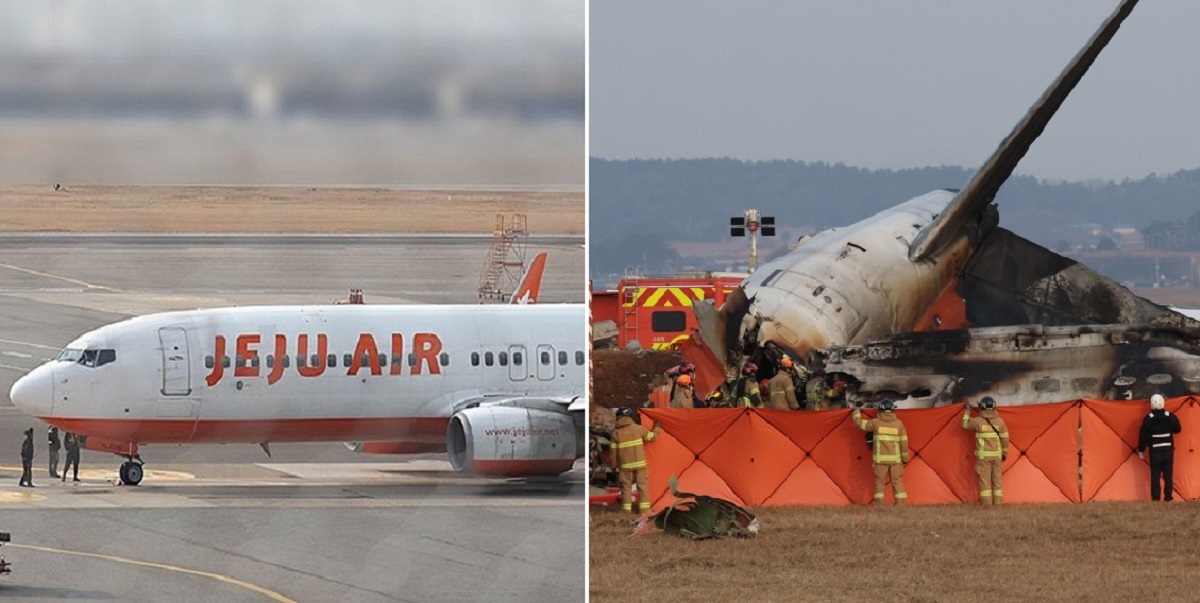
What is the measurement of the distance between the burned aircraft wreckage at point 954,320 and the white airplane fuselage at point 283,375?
2.09m

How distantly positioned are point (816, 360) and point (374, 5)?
604cm

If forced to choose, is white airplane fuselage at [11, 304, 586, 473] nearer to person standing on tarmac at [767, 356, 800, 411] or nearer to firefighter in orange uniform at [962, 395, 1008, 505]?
person standing on tarmac at [767, 356, 800, 411]

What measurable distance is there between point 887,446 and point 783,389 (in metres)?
1.41

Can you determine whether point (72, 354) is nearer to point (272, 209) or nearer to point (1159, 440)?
point (272, 209)

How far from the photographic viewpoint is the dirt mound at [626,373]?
71.6 ft

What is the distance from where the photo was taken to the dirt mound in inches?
859

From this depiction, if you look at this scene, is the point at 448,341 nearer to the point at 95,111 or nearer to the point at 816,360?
the point at 816,360

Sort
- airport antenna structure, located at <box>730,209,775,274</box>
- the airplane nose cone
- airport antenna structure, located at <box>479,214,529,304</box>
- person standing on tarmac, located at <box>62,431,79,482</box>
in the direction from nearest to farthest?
airport antenna structure, located at <box>479,214,529,304</box> → person standing on tarmac, located at <box>62,431,79,482</box> → airport antenna structure, located at <box>730,209,775,274</box> → the airplane nose cone

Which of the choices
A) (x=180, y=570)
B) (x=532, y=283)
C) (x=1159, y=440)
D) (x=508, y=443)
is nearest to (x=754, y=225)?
(x=508, y=443)

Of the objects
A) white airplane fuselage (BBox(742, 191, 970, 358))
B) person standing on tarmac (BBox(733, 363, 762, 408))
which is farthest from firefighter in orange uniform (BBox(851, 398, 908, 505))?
white airplane fuselage (BBox(742, 191, 970, 358))

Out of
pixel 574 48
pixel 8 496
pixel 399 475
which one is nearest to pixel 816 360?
pixel 399 475

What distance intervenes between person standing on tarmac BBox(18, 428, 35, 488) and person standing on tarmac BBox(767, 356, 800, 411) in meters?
6.44

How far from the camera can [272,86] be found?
41.8 ft

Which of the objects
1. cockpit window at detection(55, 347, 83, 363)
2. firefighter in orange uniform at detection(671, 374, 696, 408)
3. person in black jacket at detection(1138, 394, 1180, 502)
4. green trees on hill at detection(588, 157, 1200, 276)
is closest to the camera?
person in black jacket at detection(1138, 394, 1180, 502)
